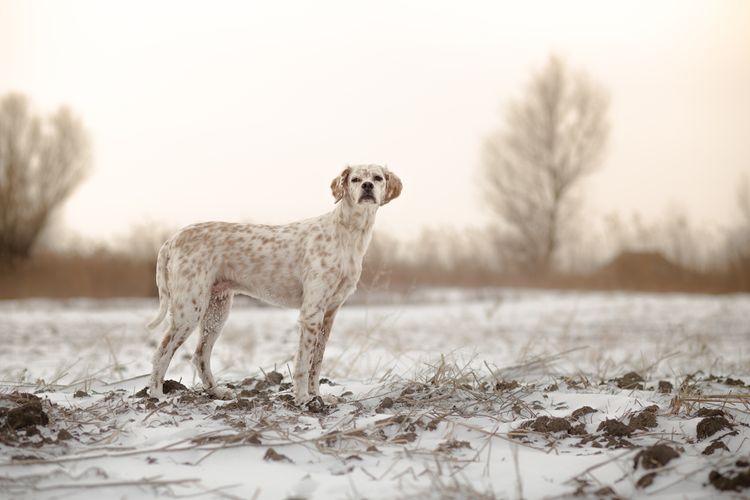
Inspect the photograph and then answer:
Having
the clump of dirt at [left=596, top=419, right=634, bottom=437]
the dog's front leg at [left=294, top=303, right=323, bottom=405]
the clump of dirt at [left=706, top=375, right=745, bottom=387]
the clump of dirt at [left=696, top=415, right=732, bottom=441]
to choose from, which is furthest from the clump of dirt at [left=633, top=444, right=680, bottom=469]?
the clump of dirt at [left=706, top=375, right=745, bottom=387]

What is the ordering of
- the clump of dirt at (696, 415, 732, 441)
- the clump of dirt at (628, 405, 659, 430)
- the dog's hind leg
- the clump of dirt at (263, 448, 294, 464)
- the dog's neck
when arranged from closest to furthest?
the clump of dirt at (263, 448, 294, 464), the clump of dirt at (696, 415, 732, 441), the clump of dirt at (628, 405, 659, 430), the dog's neck, the dog's hind leg

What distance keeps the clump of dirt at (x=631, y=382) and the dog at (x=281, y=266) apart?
2.20 m

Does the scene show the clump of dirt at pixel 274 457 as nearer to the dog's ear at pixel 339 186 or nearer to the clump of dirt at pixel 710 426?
the dog's ear at pixel 339 186

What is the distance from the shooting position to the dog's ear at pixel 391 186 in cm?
464

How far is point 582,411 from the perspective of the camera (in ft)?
12.3

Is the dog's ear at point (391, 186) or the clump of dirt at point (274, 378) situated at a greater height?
the dog's ear at point (391, 186)

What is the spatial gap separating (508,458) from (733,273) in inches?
790

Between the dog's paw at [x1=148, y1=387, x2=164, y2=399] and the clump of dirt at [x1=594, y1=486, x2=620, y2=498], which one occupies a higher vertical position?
the clump of dirt at [x1=594, y1=486, x2=620, y2=498]

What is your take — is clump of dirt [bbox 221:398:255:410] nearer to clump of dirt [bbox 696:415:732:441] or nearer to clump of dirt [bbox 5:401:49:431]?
clump of dirt [bbox 5:401:49:431]

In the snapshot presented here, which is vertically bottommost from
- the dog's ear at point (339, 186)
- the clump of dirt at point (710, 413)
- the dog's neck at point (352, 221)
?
the clump of dirt at point (710, 413)

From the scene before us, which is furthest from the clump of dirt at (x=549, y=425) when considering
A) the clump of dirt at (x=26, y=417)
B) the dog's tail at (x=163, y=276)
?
the dog's tail at (x=163, y=276)

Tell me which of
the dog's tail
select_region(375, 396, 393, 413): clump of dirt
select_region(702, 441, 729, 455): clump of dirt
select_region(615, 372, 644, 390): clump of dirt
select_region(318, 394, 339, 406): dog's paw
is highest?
the dog's tail

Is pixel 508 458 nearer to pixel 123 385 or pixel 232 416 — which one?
pixel 232 416

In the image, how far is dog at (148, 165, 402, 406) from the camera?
171 inches
